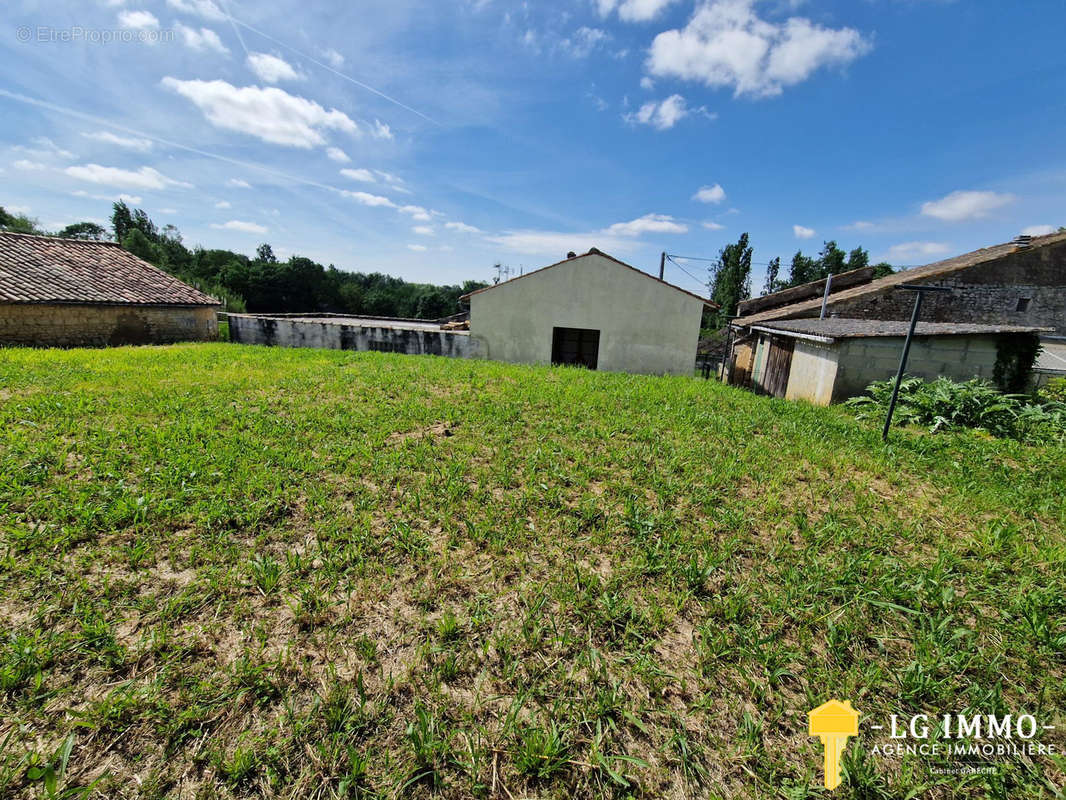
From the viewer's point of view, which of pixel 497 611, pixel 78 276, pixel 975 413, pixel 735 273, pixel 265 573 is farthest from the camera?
pixel 735 273

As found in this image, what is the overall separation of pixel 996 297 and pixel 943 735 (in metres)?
20.2

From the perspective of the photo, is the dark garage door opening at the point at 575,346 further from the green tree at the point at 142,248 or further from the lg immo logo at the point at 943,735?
the green tree at the point at 142,248

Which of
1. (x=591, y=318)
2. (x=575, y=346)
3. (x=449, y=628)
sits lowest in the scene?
(x=449, y=628)

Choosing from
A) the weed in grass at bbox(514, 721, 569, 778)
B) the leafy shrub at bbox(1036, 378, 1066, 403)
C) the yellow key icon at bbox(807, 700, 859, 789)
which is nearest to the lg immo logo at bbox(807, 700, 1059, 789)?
the yellow key icon at bbox(807, 700, 859, 789)

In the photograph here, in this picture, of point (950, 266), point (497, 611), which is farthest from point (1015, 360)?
point (497, 611)

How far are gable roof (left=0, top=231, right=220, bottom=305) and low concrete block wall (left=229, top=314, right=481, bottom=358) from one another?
169cm

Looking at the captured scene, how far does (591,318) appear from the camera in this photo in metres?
15.6

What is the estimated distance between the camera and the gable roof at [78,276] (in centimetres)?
1262

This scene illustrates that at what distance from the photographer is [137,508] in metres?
3.48

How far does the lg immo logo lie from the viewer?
199cm

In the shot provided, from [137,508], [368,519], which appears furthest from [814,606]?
[137,508]

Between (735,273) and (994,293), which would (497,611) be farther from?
(735,273)

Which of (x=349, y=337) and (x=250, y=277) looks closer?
(x=349, y=337)

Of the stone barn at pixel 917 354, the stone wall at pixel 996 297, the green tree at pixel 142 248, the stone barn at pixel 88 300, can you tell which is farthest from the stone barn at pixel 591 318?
the green tree at pixel 142 248
